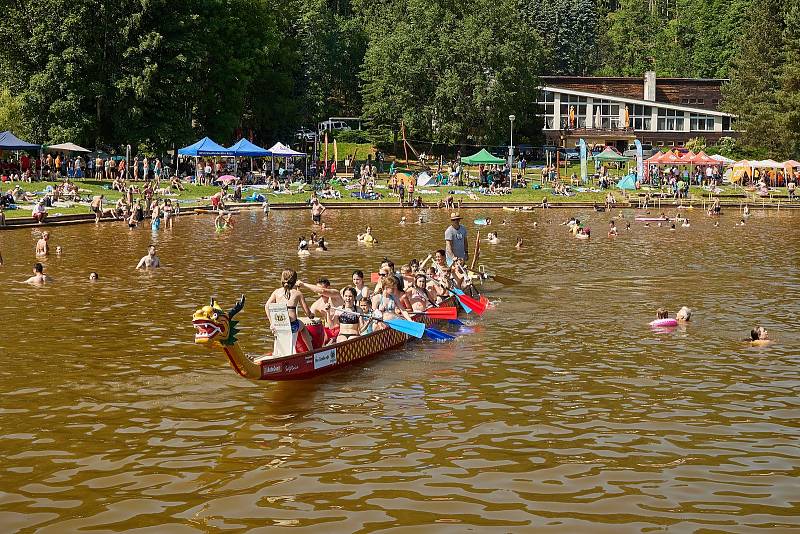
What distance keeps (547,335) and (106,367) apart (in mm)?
10384

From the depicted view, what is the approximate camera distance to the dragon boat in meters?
15.7

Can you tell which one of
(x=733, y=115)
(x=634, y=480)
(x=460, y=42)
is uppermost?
(x=460, y=42)

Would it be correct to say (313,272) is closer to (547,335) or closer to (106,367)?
(547,335)

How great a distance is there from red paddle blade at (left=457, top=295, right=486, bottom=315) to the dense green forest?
170 ft

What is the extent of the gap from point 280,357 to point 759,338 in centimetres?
1169

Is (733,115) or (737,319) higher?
(733,115)

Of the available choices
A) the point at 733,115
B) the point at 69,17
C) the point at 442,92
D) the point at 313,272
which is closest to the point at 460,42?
the point at 442,92

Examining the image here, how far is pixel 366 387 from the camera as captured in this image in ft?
62.0

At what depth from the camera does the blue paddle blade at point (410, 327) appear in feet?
72.8

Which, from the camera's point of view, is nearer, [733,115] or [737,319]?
[737,319]

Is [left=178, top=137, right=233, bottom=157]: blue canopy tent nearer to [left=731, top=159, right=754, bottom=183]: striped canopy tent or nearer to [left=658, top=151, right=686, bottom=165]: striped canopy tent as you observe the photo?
[left=658, top=151, right=686, bottom=165]: striped canopy tent

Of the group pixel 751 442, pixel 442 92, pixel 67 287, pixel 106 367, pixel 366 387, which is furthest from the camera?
pixel 442 92

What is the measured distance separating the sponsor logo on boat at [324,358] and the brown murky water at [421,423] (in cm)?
41

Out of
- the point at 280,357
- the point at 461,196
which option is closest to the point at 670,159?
the point at 461,196
